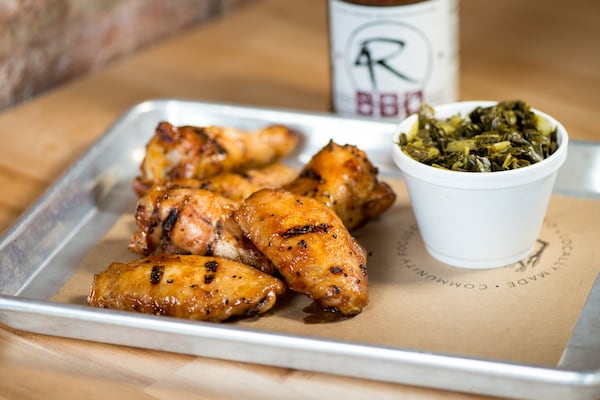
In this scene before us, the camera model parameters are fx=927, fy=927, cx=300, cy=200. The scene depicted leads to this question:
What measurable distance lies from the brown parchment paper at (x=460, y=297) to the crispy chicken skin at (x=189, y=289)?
0.04 m

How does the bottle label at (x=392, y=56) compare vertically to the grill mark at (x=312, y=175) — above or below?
above

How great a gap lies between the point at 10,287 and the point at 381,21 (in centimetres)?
64

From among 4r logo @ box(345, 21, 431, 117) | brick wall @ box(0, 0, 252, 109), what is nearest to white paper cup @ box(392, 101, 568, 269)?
4r logo @ box(345, 21, 431, 117)

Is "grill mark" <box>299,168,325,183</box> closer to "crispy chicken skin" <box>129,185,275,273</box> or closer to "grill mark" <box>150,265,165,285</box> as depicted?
"crispy chicken skin" <box>129,185,275,273</box>

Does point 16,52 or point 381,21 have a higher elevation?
point 381,21

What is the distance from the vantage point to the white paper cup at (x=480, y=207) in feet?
3.42

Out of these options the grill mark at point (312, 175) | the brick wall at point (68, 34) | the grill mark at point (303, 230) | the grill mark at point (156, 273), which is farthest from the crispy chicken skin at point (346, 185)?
the brick wall at point (68, 34)

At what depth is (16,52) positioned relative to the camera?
5.33 feet

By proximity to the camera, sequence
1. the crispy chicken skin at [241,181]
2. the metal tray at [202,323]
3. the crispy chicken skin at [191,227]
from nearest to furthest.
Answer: the metal tray at [202,323]
the crispy chicken skin at [191,227]
the crispy chicken skin at [241,181]

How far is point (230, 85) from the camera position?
1.73m

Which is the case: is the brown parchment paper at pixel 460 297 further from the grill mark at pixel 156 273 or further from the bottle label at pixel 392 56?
the bottle label at pixel 392 56

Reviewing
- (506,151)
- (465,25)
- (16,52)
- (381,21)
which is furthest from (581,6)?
(16,52)

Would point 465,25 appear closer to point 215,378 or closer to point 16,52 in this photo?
point 16,52

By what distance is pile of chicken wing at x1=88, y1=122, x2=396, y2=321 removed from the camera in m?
1.02
